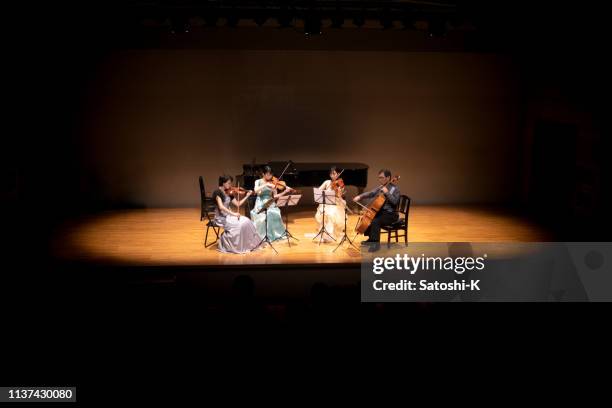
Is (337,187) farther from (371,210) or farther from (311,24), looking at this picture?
(311,24)

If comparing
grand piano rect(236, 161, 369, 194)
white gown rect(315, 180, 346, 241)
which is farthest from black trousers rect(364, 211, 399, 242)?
grand piano rect(236, 161, 369, 194)

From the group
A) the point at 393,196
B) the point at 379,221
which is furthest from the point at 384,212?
the point at 393,196

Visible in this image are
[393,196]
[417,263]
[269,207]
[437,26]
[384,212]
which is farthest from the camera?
[437,26]

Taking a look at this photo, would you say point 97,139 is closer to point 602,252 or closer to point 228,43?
point 228,43

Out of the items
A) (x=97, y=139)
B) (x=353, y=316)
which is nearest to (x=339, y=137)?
(x=97, y=139)

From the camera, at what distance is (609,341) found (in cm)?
357

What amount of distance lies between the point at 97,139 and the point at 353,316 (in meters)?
7.27

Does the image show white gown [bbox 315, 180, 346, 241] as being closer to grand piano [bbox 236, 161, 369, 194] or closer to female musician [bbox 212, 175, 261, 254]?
grand piano [bbox 236, 161, 369, 194]

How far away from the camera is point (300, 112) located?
10.2 metres

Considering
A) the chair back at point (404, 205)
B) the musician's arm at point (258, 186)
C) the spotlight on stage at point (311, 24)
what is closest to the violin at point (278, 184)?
the musician's arm at point (258, 186)

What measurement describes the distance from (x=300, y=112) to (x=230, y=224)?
10.8 ft

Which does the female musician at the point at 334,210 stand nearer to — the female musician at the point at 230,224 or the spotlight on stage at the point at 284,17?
the female musician at the point at 230,224

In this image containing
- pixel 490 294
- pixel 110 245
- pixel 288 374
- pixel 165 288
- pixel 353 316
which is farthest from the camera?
pixel 110 245
